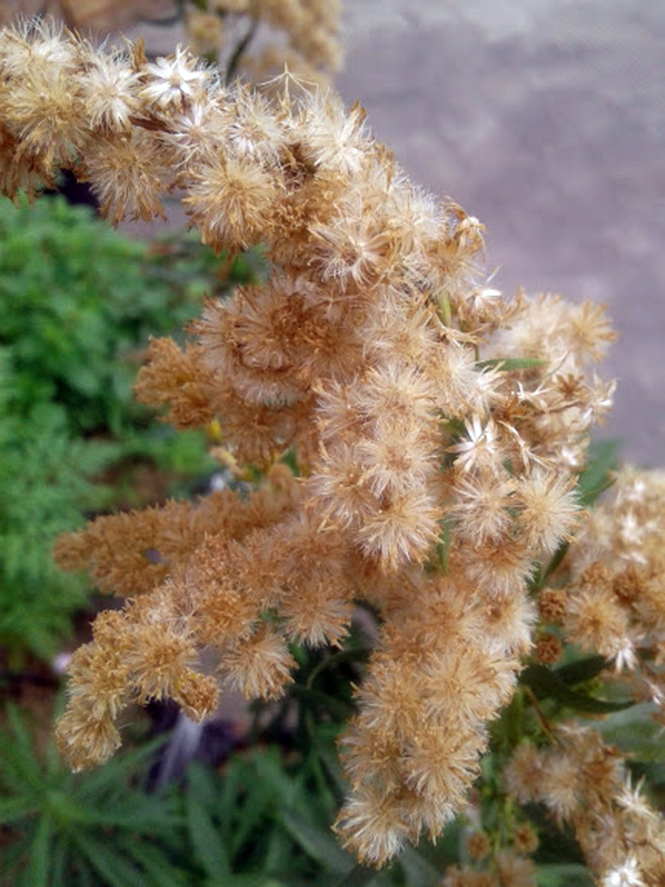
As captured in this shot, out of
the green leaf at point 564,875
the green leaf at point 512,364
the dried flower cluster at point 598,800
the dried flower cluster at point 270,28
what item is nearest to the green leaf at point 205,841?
the green leaf at point 564,875

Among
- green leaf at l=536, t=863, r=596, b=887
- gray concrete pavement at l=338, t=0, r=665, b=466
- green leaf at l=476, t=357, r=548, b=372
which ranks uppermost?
gray concrete pavement at l=338, t=0, r=665, b=466

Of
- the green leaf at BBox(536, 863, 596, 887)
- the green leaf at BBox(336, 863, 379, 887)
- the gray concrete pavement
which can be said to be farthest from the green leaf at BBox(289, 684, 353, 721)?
the gray concrete pavement

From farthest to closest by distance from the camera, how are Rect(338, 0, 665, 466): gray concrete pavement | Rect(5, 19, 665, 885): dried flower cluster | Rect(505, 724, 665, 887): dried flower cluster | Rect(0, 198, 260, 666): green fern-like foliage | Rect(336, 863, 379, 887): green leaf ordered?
Rect(338, 0, 665, 466): gray concrete pavement → Rect(0, 198, 260, 666): green fern-like foliage → Rect(336, 863, 379, 887): green leaf → Rect(505, 724, 665, 887): dried flower cluster → Rect(5, 19, 665, 885): dried flower cluster

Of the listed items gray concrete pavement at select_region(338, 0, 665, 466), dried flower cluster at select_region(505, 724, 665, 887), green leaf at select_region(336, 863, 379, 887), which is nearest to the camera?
dried flower cluster at select_region(505, 724, 665, 887)

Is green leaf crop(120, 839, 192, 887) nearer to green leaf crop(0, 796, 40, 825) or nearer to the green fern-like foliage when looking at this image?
green leaf crop(0, 796, 40, 825)

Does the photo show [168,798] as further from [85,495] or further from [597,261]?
[597,261]

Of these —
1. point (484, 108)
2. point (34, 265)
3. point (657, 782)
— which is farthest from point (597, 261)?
point (657, 782)
